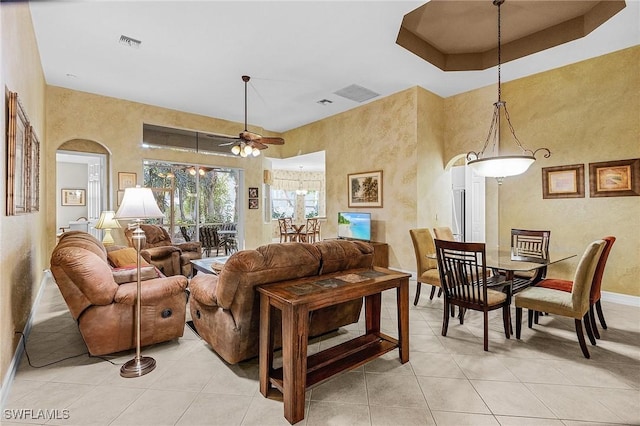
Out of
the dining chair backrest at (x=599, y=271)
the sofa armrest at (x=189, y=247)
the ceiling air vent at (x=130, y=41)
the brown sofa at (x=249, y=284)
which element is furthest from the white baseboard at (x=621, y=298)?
the ceiling air vent at (x=130, y=41)

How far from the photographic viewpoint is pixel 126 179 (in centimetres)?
588

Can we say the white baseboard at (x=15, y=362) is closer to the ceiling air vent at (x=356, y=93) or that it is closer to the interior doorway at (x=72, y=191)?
the ceiling air vent at (x=356, y=93)

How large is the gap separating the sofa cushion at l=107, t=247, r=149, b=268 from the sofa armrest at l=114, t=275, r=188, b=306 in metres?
1.02

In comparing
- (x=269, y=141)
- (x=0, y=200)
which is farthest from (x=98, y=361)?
(x=269, y=141)

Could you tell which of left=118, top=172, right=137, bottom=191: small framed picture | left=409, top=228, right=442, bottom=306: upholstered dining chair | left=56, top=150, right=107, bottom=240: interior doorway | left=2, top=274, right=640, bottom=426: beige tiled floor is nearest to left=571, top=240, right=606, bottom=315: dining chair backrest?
left=2, top=274, right=640, bottom=426: beige tiled floor

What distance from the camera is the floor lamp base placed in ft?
7.59

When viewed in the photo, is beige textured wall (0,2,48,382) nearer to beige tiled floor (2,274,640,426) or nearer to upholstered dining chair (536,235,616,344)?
beige tiled floor (2,274,640,426)

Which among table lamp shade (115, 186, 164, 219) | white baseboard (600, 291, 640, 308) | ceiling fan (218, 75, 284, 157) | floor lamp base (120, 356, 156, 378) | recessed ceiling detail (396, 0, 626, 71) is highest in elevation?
recessed ceiling detail (396, 0, 626, 71)

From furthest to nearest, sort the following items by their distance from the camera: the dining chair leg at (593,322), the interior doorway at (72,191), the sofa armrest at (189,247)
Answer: the interior doorway at (72,191) → the sofa armrest at (189,247) → the dining chair leg at (593,322)

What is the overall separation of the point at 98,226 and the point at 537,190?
6.95 m

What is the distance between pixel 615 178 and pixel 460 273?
2988 mm

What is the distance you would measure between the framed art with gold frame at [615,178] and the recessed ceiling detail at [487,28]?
171 cm

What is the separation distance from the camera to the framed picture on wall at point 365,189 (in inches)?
230

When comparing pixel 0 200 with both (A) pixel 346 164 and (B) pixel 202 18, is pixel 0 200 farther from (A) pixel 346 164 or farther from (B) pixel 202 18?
(A) pixel 346 164
